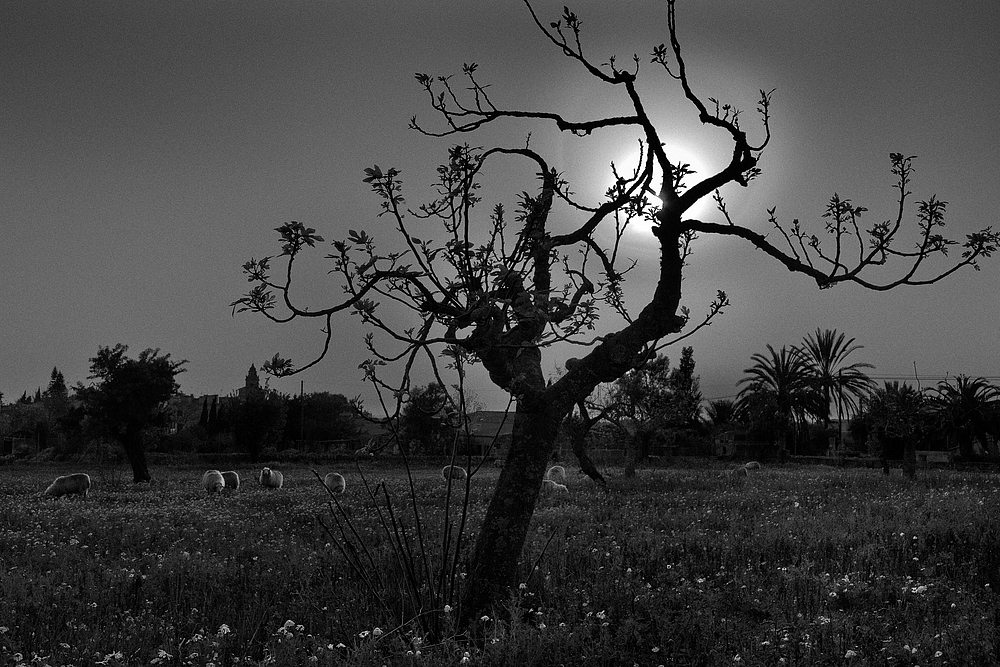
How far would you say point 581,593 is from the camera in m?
9.03

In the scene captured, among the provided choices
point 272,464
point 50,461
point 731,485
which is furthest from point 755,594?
point 50,461

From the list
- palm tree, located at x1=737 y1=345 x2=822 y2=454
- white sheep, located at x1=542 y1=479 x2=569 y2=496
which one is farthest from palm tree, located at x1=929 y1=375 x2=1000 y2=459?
white sheep, located at x1=542 y1=479 x2=569 y2=496

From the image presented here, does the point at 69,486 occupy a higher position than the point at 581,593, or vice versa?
the point at 581,593

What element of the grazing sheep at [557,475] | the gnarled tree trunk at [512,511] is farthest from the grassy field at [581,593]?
the grazing sheep at [557,475]

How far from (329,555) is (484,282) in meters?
7.15

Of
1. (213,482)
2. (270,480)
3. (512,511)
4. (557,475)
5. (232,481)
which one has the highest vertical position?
(512,511)

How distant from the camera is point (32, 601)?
29.6 feet

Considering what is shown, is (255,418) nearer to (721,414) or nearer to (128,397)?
(128,397)

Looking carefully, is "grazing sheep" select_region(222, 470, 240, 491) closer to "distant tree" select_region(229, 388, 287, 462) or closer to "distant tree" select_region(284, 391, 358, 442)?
"distant tree" select_region(229, 388, 287, 462)

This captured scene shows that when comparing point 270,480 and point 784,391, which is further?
point 784,391

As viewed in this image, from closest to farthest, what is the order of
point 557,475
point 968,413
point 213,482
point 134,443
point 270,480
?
point 213,482
point 557,475
point 270,480
point 134,443
point 968,413

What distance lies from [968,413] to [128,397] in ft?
197

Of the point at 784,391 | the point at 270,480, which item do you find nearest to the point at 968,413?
the point at 784,391

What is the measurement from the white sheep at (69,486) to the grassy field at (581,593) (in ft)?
43.0
